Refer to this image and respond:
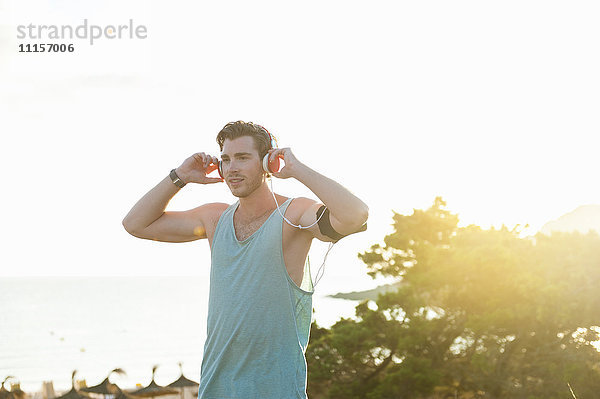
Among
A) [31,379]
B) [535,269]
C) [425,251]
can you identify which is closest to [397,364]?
[425,251]

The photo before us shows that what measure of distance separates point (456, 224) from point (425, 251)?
3349 millimetres

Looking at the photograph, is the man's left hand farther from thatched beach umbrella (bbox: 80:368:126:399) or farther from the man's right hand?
thatched beach umbrella (bbox: 80:368:126:399)

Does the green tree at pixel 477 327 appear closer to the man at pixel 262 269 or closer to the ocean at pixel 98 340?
the ocean at pixel 98 340

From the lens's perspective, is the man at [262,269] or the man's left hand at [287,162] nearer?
the man at [262,269]

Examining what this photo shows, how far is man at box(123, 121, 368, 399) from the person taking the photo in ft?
8.46

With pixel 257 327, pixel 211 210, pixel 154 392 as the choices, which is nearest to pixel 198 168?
pixel 211 210

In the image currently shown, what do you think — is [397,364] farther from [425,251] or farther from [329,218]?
[329,218]

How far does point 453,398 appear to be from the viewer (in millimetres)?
20375

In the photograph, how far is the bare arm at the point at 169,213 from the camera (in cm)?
316

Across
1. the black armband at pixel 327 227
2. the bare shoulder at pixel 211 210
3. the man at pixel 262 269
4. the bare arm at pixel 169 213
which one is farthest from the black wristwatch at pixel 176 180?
the black armband at pixel 327 227

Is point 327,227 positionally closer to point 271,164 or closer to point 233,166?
point 271,164

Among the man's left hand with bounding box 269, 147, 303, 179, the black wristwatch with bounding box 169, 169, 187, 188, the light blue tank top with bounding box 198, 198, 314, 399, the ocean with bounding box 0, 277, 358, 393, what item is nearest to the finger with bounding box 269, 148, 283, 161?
the man's left hand with bounding box 269, 147, 303, 179

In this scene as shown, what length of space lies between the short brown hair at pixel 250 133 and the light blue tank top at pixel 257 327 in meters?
0.32

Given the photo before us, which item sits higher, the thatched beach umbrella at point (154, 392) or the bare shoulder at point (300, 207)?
the bare shoulder at point (300, 207)
